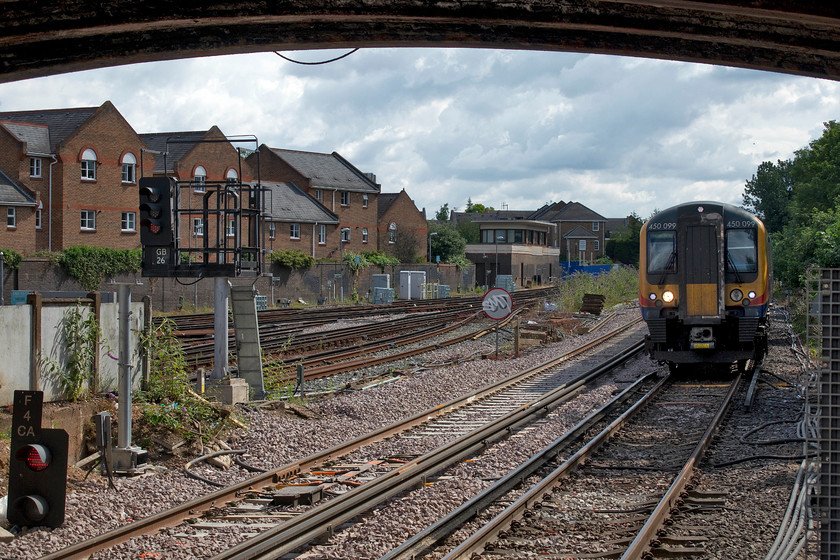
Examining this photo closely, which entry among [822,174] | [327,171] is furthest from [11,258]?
[822,174]

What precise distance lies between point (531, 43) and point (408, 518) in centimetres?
435

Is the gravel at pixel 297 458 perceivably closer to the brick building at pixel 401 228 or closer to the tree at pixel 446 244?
the brick building at pixel 401 228

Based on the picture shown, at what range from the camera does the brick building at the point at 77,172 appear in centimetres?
4056

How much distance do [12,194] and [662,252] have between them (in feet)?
108

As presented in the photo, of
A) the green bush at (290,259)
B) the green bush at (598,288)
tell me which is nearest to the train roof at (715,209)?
the green bush at (598,288)

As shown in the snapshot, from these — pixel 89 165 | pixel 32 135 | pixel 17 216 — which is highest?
pixel 32 135

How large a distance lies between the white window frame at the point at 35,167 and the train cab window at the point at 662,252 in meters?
33.9

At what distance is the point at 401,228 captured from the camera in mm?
67562

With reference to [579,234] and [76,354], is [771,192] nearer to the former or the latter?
[579,234]

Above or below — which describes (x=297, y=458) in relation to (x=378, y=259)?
below

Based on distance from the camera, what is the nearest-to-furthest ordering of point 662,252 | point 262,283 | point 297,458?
point 297,458 → point 662,252 → point 262,283

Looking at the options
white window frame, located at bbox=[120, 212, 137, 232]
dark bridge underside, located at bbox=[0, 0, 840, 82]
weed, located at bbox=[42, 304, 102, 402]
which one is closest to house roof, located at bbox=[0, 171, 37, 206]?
white window frame, located at bbox=[120, 212, 137, 232]

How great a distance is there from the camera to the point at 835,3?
4133 millimetres

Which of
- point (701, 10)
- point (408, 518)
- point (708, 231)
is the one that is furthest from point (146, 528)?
point (708, 231)
